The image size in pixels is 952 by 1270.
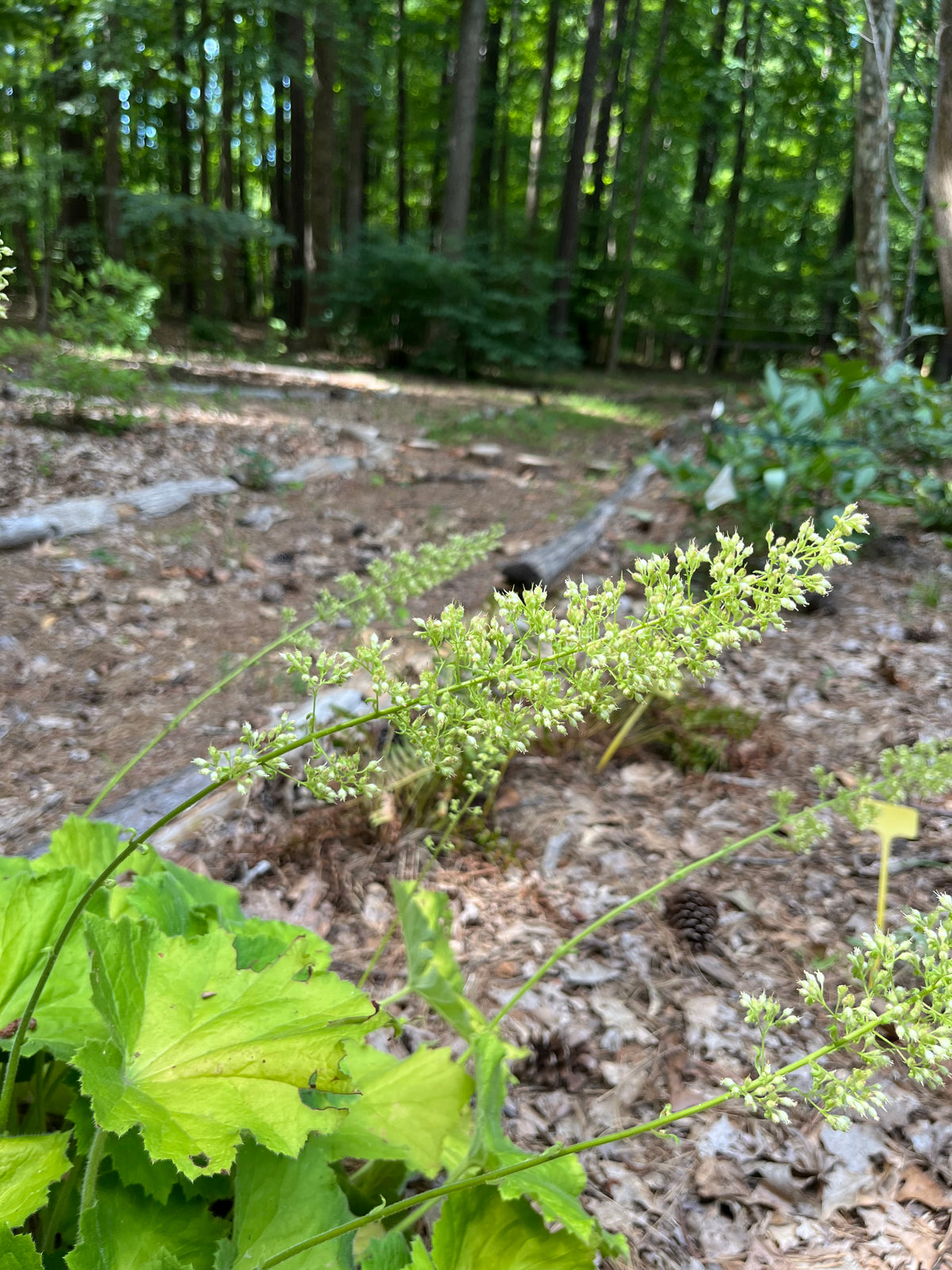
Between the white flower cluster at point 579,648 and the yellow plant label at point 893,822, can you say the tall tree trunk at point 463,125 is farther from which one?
the white flower cluster at point 579,648

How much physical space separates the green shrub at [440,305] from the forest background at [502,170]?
49mm

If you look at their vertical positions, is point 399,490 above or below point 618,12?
below

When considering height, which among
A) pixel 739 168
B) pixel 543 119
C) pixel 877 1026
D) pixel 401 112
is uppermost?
pixel 401 112

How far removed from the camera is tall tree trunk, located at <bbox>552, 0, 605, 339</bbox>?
14.9 metres

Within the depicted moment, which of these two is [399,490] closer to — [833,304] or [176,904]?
[176,904]

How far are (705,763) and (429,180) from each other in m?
27.1

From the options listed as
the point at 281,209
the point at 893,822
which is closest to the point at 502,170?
the point at 281,209

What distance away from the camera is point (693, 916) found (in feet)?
8.17

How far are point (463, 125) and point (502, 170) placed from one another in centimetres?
781

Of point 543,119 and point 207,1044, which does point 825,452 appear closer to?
point 207,1044

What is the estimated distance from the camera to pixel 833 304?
1830 cm

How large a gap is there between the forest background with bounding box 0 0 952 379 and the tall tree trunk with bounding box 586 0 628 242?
9 centimetres

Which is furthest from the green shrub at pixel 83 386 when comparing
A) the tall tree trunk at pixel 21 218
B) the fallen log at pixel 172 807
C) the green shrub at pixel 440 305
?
the green shrub at pixel 440 305

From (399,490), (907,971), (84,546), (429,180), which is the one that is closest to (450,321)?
(399,490)
